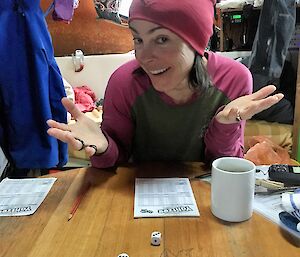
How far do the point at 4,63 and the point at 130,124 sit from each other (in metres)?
0.61

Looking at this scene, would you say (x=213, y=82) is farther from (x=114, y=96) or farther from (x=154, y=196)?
(x=154, y=196)

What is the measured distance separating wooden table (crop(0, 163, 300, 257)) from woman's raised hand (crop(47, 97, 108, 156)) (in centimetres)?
13

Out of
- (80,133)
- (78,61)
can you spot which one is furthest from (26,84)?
Result: (78,61)

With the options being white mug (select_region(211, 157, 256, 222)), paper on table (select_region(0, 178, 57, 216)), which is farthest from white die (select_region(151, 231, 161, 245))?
paper on table (select_region(0, 178, 57, 216))

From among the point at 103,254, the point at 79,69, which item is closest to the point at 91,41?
the point at 79,69

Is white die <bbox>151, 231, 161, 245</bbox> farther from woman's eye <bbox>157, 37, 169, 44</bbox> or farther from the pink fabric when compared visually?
the pink fabric

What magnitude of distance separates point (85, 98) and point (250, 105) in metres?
2.06

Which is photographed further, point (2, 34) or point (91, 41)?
point (91, 41)

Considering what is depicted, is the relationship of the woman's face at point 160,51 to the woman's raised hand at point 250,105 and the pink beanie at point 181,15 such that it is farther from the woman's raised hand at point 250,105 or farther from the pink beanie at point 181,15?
the woman's raised hand at point 250,105

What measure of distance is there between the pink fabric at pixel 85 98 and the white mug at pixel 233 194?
202cm

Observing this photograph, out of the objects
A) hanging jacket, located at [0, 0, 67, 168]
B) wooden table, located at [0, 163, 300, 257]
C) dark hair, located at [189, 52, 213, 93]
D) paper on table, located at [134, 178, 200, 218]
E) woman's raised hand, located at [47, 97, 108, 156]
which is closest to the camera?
wooden table, located at [0, 163, 300, 257]

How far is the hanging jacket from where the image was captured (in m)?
1.48

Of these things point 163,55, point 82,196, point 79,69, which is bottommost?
point 79,69

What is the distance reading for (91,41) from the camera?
334cm
